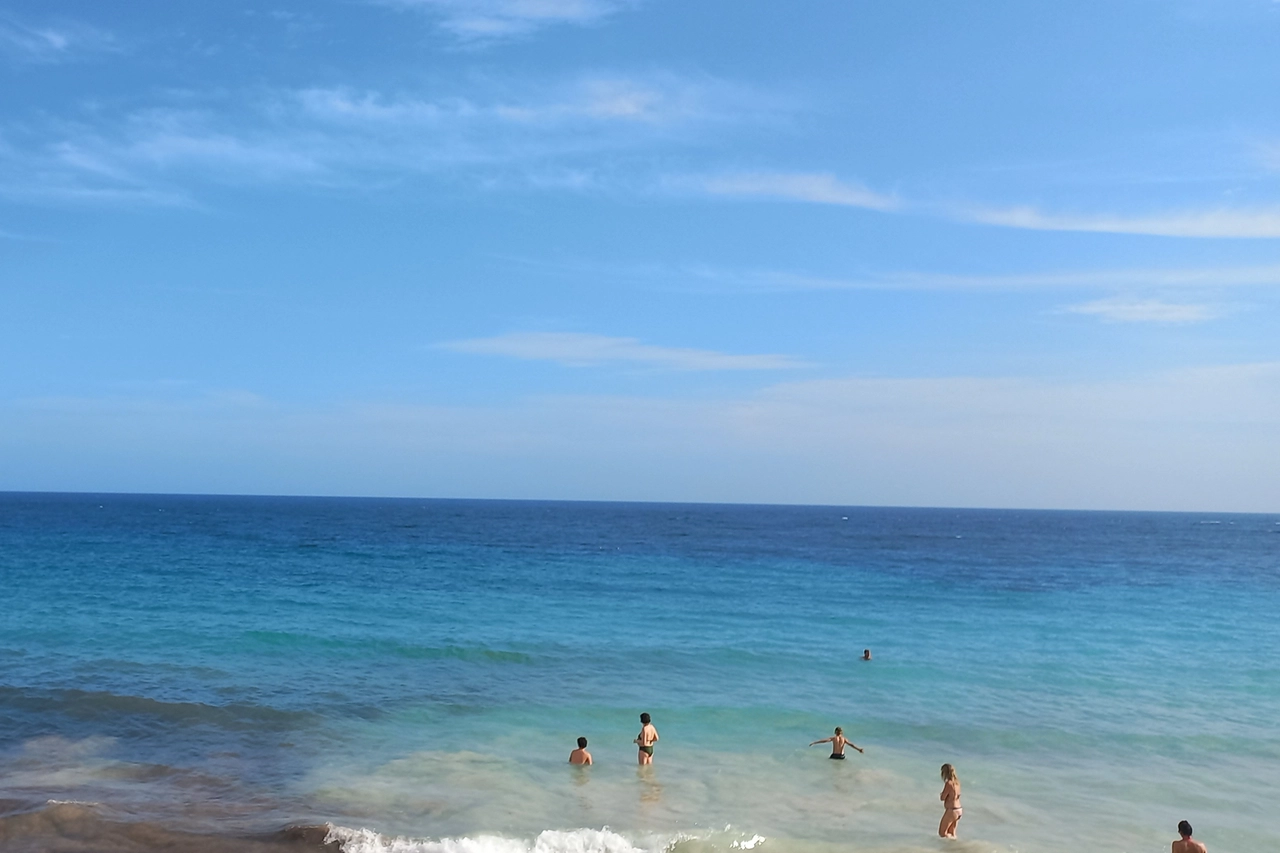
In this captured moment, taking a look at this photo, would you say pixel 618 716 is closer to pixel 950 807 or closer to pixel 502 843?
pixel 502 843

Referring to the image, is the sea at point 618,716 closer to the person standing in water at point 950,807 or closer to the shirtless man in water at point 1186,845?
the person standing in water at point 950,807

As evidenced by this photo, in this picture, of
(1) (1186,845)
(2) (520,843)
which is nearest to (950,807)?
(1) (1186,845)

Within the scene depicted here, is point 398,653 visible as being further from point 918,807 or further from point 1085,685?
point 1085,685

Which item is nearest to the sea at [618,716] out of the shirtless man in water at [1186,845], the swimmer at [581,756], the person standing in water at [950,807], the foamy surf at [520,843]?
the foamy surf at [520,843]

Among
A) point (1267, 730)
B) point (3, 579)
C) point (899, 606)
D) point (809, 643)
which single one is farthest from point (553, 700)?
point (3, 579)

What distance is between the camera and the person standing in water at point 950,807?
570 inches

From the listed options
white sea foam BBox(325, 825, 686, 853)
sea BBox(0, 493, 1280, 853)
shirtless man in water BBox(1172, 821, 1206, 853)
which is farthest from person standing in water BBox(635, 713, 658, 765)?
shirtless man in water BBox(1172, 821, 1206, 853)

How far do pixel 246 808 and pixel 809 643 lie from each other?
64.6ft

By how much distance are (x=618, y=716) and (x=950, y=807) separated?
8.47 m

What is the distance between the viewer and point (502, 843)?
13.4 metres

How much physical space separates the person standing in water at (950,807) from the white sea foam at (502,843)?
3.18 meters

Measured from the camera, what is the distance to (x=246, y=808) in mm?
14758

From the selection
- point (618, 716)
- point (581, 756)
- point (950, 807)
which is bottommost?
point (618, 716)

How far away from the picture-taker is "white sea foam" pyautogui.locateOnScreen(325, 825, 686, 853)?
43.0 ft
